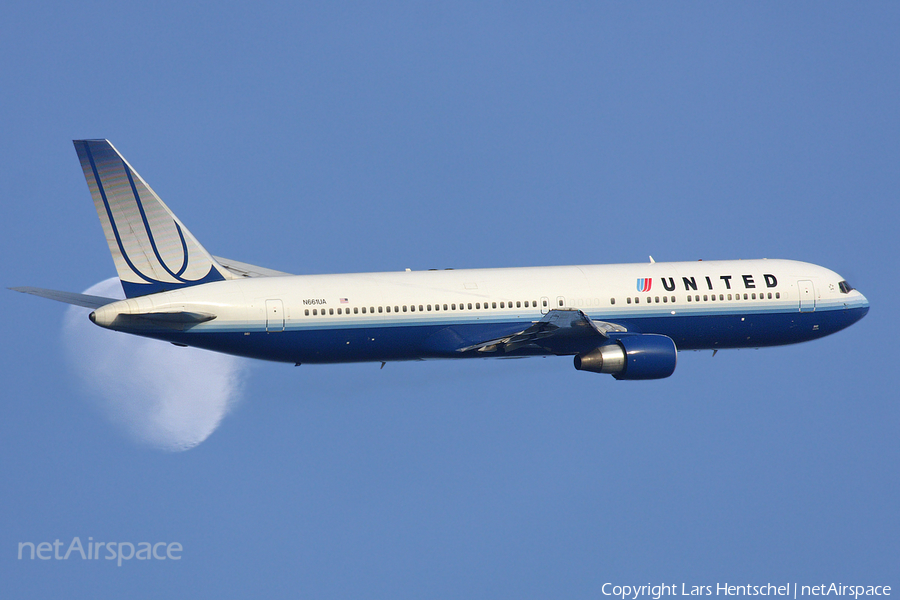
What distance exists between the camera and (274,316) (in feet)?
184

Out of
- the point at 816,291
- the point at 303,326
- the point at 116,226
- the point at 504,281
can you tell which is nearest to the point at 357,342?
the point at 303,326

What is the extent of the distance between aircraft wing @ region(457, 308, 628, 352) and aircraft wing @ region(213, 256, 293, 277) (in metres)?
12.3

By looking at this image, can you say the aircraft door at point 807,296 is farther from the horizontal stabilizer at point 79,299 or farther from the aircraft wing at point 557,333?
the horizontal stabilizer at point 79,299

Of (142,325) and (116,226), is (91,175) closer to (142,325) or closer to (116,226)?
(116,226)

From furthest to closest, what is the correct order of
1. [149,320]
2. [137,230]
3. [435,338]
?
1. [435,338]
2. [137,230]
3. [149,320]

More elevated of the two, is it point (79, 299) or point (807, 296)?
point (807, 296)

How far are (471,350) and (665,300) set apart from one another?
9556 millimetres

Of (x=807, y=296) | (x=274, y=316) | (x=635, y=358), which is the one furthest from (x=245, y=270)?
(x=807, y=296)

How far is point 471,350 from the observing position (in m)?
58.0

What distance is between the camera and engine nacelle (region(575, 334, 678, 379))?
57875mm

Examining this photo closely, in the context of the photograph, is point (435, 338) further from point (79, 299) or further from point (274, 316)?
point (79, 299)

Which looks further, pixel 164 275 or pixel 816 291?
pixel 816 291

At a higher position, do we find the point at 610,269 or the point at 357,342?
the point at 610,269

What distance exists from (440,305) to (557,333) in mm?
5248
